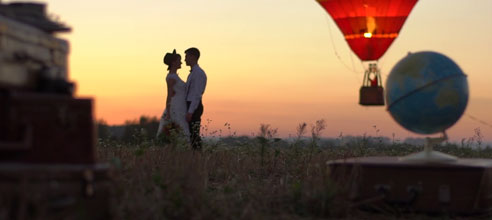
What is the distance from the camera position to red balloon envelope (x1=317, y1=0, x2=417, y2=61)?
1368 centimetres

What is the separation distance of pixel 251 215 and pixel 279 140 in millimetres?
5451

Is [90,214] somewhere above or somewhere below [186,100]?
below

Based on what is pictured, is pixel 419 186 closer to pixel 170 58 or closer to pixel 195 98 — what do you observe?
pixel 195 98

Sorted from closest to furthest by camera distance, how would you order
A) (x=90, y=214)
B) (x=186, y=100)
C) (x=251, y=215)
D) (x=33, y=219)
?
(x=33, y=219) < (x=90, y=214) < (x=251, y=215) < (x=186, y=100)

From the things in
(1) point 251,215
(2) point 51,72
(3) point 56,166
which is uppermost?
(2) point 51,72

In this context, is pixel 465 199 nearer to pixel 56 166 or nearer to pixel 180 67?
pixel 56 166

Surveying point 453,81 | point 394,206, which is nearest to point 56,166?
point 394,206

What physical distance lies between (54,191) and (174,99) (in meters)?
8.43

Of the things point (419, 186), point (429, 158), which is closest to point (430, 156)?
point (429, 158)

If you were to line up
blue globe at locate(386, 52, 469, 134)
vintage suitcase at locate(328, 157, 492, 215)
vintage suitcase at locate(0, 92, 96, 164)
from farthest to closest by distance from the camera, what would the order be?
blue globe at locate(386, 52, 469, 134) < vintage suitcase at locate(328, 157, 492, 215) < vintage suitcase at locate(0, 92, 96, 164)

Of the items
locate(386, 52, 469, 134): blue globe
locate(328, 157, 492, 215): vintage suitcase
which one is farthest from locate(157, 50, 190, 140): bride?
locate(328, 157, 492, 215): vintage suitcase

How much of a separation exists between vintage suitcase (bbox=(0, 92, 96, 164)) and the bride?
7.75m

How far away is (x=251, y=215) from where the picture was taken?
805 centimetres

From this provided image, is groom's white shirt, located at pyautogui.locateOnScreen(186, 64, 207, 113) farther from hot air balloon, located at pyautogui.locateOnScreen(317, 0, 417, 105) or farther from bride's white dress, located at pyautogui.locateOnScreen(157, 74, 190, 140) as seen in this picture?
hot air balloon, located at pyautogui.locateOnScreen(317, 0, 417, 105)
